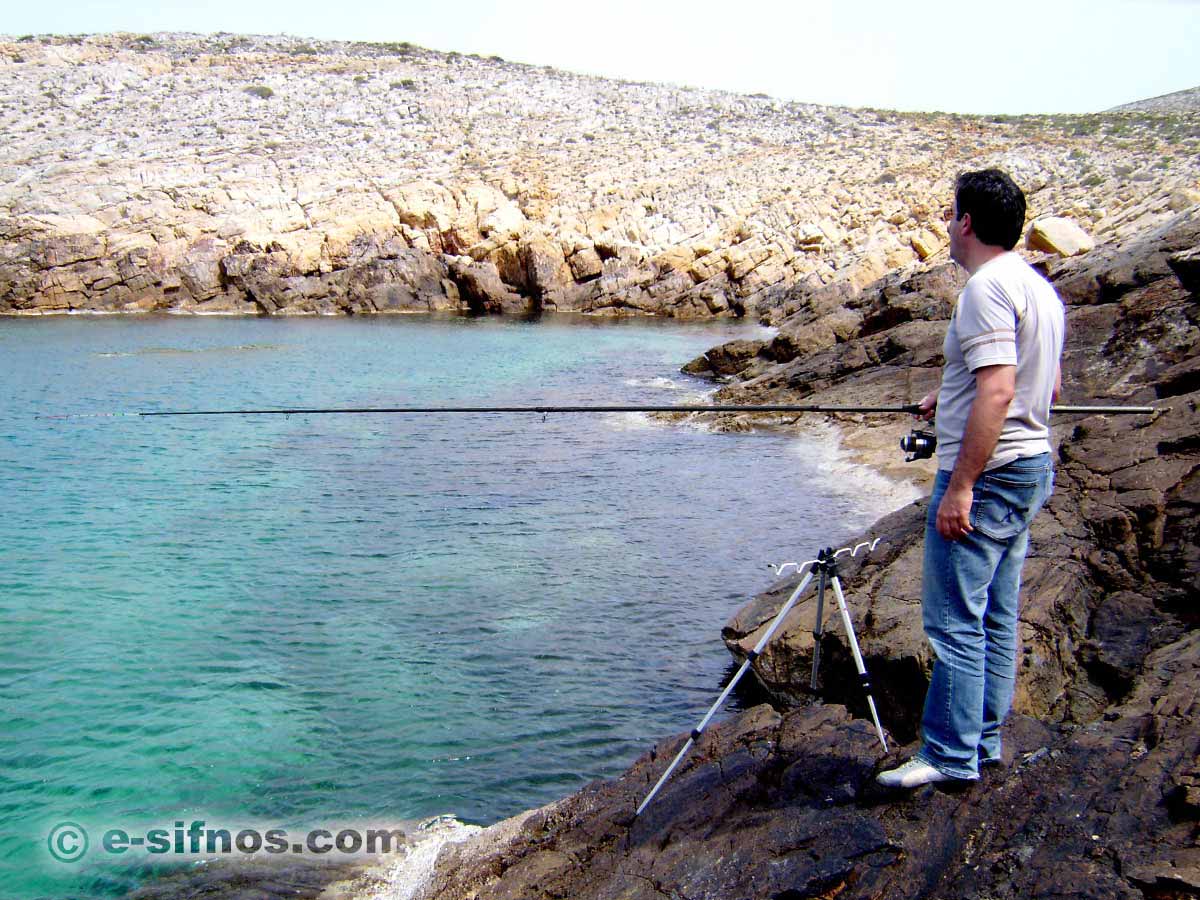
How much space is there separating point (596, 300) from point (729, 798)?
4097 cm

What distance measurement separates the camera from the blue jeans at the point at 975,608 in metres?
3.37

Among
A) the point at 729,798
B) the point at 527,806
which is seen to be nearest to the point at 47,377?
the point at 527,806

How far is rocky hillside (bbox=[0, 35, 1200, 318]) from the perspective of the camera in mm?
40250

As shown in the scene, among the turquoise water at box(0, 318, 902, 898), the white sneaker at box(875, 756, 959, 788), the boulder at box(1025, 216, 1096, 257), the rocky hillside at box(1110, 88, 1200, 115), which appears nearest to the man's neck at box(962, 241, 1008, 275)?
the white sneaker at box(875, 756, 959, 788)

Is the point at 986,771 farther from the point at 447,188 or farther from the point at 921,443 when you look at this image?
the point at 447,188

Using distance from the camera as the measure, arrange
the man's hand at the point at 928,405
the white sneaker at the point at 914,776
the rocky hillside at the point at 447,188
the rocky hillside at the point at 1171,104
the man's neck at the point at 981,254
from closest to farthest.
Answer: the man's neck at the point at 981,254 → the white sneaker at the point at 914,776 → the man's hand at the point at 928,405 → the rocky hillside at the point at 447,188 → the rocky hillside at the point at 1171,104

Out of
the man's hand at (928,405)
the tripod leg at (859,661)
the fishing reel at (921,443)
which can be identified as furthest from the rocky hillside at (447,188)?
the tripod leg at (859,661)

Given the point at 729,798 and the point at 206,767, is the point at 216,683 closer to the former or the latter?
the point at 206,767

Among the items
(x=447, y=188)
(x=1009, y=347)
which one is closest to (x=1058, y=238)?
(x=1009, y=347)

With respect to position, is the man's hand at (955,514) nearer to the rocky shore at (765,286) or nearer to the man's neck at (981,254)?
the man's neck at (981,254)

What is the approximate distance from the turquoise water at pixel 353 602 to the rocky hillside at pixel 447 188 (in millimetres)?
20265

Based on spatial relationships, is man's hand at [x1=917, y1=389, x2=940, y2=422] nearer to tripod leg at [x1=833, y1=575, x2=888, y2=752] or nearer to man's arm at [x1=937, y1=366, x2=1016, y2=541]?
man's arm at [x1=937, y1=366, x2=1016, y2=541]

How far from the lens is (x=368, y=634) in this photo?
8273mm

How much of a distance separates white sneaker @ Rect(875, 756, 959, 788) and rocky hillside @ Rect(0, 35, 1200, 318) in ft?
97.2
